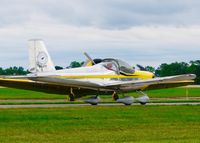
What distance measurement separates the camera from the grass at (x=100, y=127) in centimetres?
1652

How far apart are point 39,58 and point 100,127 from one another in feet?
63.3

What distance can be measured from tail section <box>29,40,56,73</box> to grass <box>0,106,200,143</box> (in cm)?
1271

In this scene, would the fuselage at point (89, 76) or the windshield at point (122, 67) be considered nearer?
the fuselage at point (89, 76)

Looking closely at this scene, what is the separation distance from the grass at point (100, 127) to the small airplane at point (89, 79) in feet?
30.0

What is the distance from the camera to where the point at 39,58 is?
38344 mm

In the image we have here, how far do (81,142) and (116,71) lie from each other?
21412mm

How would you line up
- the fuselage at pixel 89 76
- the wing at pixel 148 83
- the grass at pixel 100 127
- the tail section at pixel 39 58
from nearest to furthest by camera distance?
1. the grass at pixel 100 127
2. the fuselage at pixel 89 76
3. the wing at pixel 148 83
4. the tail section at pixel 39 58

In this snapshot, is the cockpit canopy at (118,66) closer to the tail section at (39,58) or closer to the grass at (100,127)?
the tail section at (39,58)

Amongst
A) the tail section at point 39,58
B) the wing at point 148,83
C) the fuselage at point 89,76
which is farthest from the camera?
the tail section at point 39,58

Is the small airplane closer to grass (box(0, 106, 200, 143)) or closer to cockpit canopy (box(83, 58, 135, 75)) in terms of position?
cockpit canopy (box(83, 58, 135, 75))

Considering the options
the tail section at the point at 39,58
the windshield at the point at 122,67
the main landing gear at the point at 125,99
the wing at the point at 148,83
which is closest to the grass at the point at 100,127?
the main landing gear at the point at 125,99

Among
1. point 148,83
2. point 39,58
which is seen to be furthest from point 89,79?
point 39,58

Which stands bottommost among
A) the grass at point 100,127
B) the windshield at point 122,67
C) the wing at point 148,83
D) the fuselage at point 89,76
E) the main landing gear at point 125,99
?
the grass at point 100,127

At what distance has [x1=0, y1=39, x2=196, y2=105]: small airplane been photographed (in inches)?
1372
